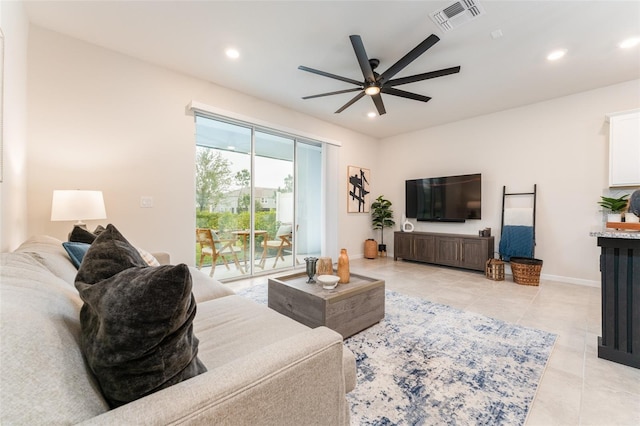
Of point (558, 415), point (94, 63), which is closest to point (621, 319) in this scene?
point (558, 415)

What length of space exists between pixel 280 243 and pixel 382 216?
2487 millimetres

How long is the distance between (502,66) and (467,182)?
2081 millimetres

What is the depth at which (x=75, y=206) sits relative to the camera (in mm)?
2266

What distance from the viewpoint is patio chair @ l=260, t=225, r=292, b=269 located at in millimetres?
4379

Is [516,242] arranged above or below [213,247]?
above

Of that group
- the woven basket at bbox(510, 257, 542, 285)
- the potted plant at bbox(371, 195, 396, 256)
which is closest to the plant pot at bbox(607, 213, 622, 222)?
the woven basket at bbox(510, 257, 542, 285)

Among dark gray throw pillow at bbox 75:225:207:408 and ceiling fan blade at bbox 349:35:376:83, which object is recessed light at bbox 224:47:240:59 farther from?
dark gray throw pillow at bbox 75:225:207:408

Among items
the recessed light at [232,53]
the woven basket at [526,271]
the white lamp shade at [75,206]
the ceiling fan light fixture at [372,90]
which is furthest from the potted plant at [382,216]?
the white lamp shade at [75,206]

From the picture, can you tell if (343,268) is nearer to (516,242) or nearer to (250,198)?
(250,198)

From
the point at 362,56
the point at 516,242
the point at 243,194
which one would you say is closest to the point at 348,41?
the point at 362,56

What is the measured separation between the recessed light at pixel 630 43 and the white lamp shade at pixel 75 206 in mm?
5365

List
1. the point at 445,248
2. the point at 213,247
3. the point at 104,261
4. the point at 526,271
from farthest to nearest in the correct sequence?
the point at 445,248 < the point at 213,247 < the point at 526,271 < the point at 104,261

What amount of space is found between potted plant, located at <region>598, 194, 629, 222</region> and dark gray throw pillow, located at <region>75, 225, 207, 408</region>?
4.81 m

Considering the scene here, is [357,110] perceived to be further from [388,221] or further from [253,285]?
[253,285]
